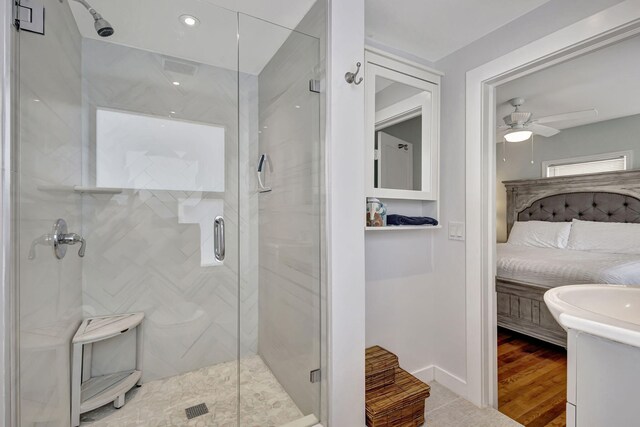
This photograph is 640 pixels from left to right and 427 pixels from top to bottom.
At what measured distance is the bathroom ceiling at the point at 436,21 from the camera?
1.61 metres

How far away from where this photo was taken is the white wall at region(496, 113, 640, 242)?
3.51 metres

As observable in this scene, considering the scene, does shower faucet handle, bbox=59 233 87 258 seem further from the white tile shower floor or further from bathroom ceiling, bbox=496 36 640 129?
bathroom ceiling, bbox=496 36 640 129

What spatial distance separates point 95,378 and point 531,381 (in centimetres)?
276

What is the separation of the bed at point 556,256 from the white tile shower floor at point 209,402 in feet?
7.90

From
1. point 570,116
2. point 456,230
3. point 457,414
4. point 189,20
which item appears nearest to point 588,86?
point 570,116

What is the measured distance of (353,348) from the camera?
1487 mm

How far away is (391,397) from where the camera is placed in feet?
5.27

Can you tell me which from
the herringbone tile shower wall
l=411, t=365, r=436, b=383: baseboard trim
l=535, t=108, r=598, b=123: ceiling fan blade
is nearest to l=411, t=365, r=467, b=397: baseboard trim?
l=411, t=365, r=436, b=383: baseboard trim

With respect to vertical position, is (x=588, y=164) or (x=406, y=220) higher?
(x=588, y=164)

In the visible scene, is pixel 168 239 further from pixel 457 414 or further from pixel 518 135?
pixel 518 135

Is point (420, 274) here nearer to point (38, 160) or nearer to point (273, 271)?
point (273, 271)

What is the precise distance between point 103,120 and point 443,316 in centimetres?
242

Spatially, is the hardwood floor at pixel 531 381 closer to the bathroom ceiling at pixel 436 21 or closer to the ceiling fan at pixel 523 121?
the ceiling fan at pixel 523 121

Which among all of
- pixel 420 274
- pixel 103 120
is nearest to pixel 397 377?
pixel 420 274
